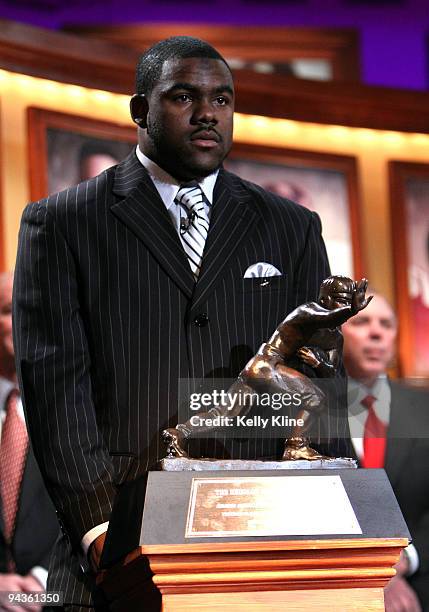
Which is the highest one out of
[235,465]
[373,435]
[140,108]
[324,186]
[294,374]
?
[324,186]

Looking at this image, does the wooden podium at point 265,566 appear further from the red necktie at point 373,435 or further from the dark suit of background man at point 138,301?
the red necktie at point 373,435

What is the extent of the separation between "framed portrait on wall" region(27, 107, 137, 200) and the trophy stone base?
2650 millimetres

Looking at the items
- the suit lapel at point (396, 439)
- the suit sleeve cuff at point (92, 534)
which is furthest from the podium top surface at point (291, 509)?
the suit lapel at point (396, 439)

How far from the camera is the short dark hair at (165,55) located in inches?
76.9

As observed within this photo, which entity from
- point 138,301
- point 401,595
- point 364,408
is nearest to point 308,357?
point 138,301

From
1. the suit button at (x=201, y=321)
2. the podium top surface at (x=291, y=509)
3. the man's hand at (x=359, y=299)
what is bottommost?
the podium top surface at (x=291, y=509)

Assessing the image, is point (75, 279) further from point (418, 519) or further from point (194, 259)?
point (418, 519)

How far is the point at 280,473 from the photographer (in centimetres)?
163

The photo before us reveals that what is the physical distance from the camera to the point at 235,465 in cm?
166

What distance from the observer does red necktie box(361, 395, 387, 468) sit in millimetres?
2858

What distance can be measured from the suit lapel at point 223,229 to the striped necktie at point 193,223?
0.07ft

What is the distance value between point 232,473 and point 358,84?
359 cm

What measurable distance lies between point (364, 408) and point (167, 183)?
2.97 feet

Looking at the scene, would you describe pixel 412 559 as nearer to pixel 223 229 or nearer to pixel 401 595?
pixel 401 595
